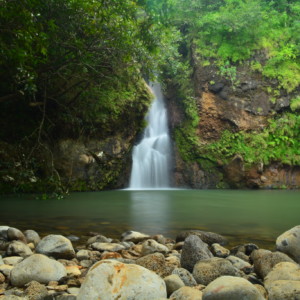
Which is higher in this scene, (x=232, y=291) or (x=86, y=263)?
(x=232, y=291)

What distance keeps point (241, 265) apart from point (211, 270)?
0.65 meters

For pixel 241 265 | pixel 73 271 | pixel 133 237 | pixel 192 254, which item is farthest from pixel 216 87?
pixel 73 271

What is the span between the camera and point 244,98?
61.9 ft

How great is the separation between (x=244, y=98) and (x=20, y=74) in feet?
47.0

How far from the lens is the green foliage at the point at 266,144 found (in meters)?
17.9

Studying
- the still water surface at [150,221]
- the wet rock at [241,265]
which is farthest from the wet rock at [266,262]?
the still water surface at [150,221]

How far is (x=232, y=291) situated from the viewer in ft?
6.72

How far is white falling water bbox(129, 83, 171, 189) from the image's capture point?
17.2m

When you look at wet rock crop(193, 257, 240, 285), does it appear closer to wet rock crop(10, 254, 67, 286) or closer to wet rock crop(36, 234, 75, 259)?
wet rock crop(10, 254, 67, 286)

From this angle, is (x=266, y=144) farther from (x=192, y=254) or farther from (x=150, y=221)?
(x=192, y=254)

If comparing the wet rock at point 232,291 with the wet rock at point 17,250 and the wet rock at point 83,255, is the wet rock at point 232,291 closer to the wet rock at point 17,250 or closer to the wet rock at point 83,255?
the wet rock at point 83,255

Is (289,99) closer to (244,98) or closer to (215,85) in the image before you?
(244,98)

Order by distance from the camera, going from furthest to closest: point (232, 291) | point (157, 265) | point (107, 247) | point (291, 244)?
1. point (107, 247)
2. point (291, 244)
3. point (157, 265)
4. point (232, 291)

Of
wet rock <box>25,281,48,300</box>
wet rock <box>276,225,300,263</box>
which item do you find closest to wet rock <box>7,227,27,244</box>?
wet rock <box>25,281,48,300</box>
